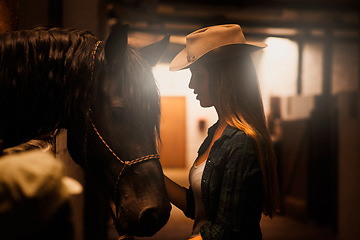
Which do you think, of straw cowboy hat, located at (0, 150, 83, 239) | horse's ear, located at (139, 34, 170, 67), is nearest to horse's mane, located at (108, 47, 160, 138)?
horse's ear, located at (139, 34, 170, 67)

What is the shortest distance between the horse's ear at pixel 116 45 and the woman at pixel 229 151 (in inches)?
10.7

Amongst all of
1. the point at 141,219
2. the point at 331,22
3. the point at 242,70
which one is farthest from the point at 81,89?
the point at 331,22

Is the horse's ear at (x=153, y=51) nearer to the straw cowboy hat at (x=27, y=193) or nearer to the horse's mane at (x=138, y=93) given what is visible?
the horse's mane at (x=138, y=93)

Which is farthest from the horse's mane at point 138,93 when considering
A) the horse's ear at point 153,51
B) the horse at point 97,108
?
the horse's ear at point 153,51

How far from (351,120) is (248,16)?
7.91ft

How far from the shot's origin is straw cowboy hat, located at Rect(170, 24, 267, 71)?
108 centimetres

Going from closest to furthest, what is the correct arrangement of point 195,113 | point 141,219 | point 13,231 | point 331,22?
point 13,231, point 141,219, point 331,22, point 195,113

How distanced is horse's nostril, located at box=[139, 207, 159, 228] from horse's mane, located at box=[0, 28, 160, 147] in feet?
0.74

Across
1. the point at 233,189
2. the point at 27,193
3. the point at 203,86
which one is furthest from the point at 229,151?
the point at 27,193

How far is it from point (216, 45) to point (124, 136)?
44 centimetres

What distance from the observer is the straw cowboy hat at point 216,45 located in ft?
3.56

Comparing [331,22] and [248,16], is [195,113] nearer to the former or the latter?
[248,16]

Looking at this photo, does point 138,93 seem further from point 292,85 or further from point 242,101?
point 292,85

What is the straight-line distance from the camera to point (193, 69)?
114cm
